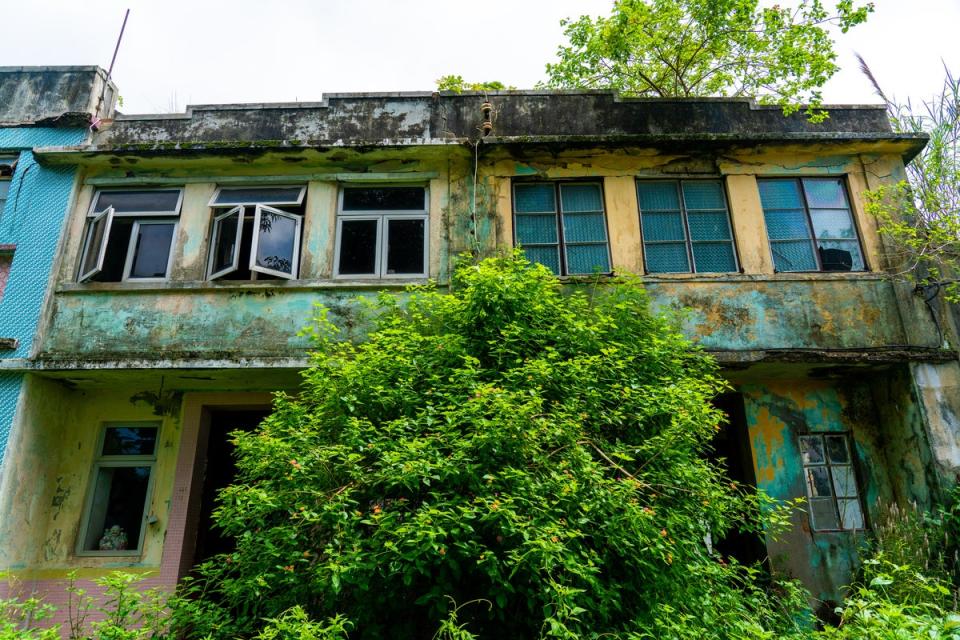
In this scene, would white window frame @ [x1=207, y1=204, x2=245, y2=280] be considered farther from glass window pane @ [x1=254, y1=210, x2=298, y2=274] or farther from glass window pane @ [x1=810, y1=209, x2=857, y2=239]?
glass window pane @ [x1=810, y1=209, x2=857, y2=239]

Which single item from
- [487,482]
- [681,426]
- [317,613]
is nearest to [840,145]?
[681,426]

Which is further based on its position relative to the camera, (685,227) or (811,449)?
(685,227)

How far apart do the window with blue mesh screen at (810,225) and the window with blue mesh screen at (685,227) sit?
0.59 meters

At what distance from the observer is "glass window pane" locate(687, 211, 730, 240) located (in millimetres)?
7918

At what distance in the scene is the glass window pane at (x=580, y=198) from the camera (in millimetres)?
8133

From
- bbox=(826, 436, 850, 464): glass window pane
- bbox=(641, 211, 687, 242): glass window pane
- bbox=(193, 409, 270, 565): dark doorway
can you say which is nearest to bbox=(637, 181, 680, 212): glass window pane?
bbox=(641, 211, 687, 242): glass window pane

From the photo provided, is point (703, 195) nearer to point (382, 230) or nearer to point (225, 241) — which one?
point (382, 230)

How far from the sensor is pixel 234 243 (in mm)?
7793

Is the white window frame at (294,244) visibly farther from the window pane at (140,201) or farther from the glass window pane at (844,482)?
the glass window pane at (844,482)

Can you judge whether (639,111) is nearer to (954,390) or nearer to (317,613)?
(954,390)

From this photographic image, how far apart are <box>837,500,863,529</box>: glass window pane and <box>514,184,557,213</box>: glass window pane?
5.06 m

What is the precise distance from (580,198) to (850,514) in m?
5.09

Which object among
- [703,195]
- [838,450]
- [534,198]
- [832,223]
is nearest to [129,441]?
[534,198]

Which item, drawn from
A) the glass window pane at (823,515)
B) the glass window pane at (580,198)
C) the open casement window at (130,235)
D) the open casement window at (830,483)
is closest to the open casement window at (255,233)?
the open casement window at (130,235)
